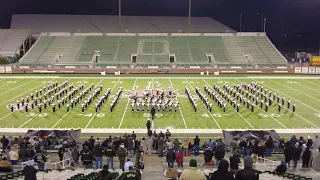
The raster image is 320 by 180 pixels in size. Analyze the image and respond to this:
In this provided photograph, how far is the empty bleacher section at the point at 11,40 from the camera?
47.1m

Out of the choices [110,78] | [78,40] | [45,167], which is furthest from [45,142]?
[78,40]

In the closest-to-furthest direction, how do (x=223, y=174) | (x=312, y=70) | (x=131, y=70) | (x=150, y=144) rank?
(x=223, y=174) < (x=150, y=144) < (x=131, y=70) < (x=312, y=70)

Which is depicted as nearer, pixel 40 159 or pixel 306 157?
pixel 306 157

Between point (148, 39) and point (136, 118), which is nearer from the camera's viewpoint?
point (136, 118)

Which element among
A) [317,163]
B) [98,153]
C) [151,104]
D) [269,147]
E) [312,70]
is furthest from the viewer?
[312,70]

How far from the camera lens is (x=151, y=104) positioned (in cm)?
2053

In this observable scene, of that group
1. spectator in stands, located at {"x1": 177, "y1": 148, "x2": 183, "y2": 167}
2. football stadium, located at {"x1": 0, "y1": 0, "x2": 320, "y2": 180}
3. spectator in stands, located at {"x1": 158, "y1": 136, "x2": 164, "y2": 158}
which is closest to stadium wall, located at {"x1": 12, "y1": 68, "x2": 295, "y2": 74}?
football stadium, located at {"x1": 0, "y1": 0, "x2": 320, "y2": 180}

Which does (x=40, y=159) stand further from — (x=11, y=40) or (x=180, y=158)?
(x=11, y=40)

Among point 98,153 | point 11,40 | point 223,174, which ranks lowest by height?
point 98,153

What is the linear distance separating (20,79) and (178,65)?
1699 cm

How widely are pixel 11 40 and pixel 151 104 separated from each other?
1397 inches

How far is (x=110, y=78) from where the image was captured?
110ft

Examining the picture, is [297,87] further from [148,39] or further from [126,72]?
[148,39]

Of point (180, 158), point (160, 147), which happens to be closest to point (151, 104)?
point (160, 147)
